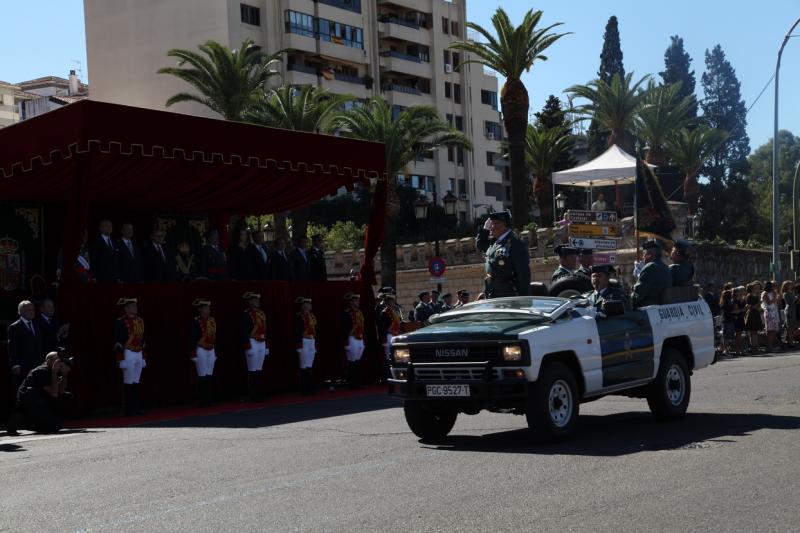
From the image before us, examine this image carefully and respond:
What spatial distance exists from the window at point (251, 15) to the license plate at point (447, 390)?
197ft

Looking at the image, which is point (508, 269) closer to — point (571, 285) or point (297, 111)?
point (571, 285)

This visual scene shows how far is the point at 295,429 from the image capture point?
43.1 ft

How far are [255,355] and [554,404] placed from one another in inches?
324

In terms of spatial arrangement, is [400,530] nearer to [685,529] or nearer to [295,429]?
[685,529]

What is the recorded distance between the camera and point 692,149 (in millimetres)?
68062

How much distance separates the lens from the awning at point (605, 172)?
128 feet

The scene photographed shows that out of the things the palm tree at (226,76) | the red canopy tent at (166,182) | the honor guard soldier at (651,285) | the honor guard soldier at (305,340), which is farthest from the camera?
the palm tree at (226,76)

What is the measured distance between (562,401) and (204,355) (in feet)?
26.3

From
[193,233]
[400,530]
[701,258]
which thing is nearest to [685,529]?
[400,530]

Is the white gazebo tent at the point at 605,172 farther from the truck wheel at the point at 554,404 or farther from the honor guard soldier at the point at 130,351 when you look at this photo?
the truck wheel at the point at 554,404

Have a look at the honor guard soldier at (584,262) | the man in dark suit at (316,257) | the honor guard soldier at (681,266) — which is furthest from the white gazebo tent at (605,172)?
the honor guard soldier at (584,262)

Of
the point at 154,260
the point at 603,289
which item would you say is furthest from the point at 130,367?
the point at 603,289

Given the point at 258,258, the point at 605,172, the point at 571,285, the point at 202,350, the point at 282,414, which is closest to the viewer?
the point at 571,285

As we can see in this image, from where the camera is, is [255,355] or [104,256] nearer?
[104,256]
